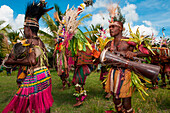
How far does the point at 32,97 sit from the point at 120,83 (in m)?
1.83

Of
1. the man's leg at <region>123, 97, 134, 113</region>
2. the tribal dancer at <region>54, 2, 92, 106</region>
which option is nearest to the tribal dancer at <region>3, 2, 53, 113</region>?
the tribal dancer at <region>54, 2, 92, 106</region>

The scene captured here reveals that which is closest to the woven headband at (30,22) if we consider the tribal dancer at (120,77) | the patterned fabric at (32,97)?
the patterned fabric at (32,97)

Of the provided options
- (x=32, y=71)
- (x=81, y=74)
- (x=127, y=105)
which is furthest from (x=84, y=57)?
(x=127, y=105)

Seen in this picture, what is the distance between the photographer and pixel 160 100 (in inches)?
167

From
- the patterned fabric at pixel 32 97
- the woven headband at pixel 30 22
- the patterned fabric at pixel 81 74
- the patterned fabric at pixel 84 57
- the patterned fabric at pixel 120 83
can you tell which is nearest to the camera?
the patterned fabric at pixel 32 97

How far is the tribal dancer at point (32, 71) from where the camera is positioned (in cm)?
236

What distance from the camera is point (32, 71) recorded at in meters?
2.48

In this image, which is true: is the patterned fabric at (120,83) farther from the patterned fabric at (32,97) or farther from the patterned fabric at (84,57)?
the patterned fabric at (32,97)

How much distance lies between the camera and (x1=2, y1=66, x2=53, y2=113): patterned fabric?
2.33m

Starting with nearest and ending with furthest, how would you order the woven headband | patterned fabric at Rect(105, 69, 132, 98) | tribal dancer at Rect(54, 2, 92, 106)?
patterned fabric at Rect(105, 69, 132, 98)
the woven headband
tribal dancer at Rect(54, 2, 92, 106)

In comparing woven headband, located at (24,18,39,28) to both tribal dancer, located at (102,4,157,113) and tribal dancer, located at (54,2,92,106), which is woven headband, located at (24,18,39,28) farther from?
tribal dancer, located at (102,4,157,113)

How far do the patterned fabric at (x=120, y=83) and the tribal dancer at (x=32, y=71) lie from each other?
1.44m

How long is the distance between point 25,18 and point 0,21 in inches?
693

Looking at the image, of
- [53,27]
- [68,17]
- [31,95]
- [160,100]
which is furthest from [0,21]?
[160,100]
